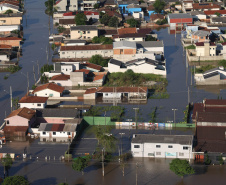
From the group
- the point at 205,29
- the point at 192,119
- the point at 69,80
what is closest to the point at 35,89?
the point at 69,80

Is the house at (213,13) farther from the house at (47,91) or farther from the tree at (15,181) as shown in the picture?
the tree at (15,181)

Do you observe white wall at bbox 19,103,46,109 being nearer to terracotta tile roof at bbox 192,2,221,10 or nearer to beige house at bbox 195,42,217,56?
beige house at bbox 195,42,217,56

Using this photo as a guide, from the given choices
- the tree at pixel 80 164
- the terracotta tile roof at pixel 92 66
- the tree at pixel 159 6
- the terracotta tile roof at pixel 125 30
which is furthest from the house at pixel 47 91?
the tree at pixel 159 6

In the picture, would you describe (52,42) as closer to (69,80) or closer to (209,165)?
(69,80)

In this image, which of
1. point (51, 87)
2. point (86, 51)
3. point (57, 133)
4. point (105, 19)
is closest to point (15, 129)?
point (57, 133)

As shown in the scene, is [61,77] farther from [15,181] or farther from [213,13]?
[213,13]
